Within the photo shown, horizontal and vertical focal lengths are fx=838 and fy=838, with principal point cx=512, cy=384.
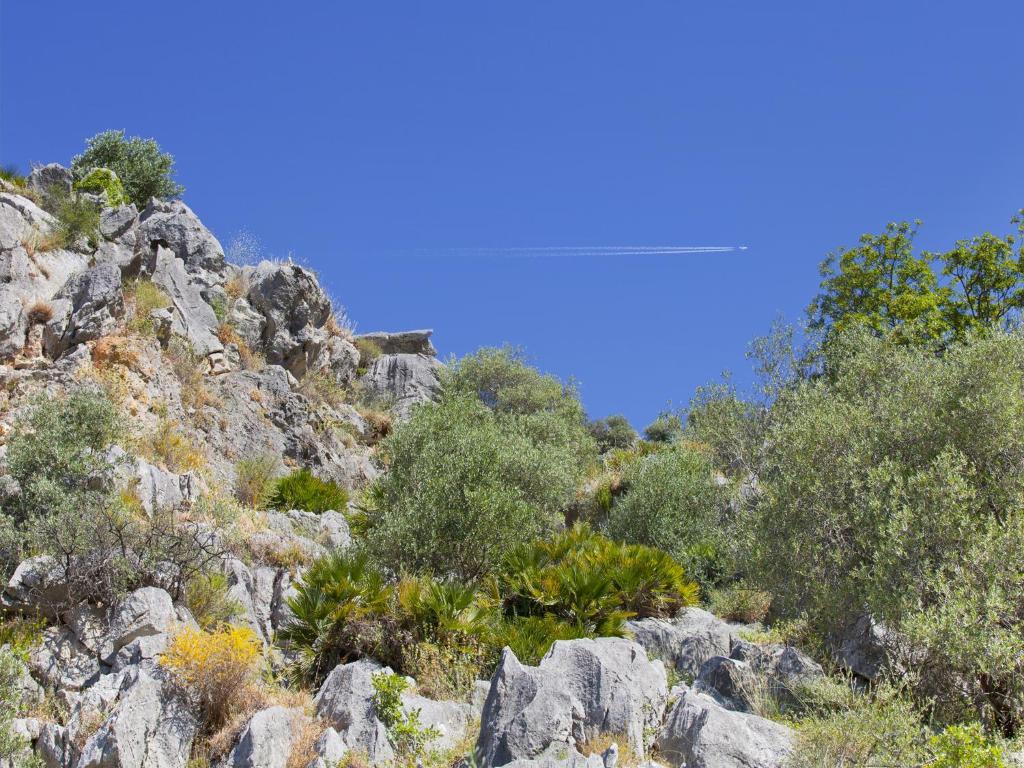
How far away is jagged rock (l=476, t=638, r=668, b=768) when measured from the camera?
9906 millimetres

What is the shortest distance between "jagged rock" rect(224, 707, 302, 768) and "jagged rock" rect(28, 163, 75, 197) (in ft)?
65.3

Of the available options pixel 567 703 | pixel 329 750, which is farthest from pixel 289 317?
pixel 567 703

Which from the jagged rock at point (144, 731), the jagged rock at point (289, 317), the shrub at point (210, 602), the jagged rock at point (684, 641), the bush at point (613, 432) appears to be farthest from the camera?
the bush at point (613, 432)

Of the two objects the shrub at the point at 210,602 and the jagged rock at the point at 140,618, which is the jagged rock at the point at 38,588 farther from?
the shrub at the point at 210,602

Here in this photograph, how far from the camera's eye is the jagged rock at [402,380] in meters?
32.8

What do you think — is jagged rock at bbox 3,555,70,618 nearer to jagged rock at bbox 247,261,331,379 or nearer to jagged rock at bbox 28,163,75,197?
jagged rock at bbox 247,261,331,379

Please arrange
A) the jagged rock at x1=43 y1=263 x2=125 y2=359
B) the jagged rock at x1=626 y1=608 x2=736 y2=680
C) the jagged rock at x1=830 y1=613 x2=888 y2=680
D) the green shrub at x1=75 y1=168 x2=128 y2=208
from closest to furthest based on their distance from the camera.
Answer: the jagged rock at x1=830 y1=613 x2=888 y2=680, the jagged rock at x1=626 y1=608 x2=736 y2=680, the jagged rock at x1=43 y1=263 x2=125 y2=359, the green shrub at x1=75 y1=168 x2=128 y2=208

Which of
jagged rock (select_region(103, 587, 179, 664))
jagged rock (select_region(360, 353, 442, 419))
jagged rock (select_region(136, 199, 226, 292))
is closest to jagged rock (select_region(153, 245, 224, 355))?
jagged rock (select_region(136, 199, 226, 292))

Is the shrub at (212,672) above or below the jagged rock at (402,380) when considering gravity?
below

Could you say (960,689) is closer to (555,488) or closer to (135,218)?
(555,488)

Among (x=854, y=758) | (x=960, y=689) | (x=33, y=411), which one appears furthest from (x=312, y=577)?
(x=960, y=689)

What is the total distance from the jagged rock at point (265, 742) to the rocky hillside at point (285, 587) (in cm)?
3

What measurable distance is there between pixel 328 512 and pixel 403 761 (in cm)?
1047

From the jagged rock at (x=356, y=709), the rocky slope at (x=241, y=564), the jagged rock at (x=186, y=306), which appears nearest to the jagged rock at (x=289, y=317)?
the rocky slope at (x=241, y=564)
